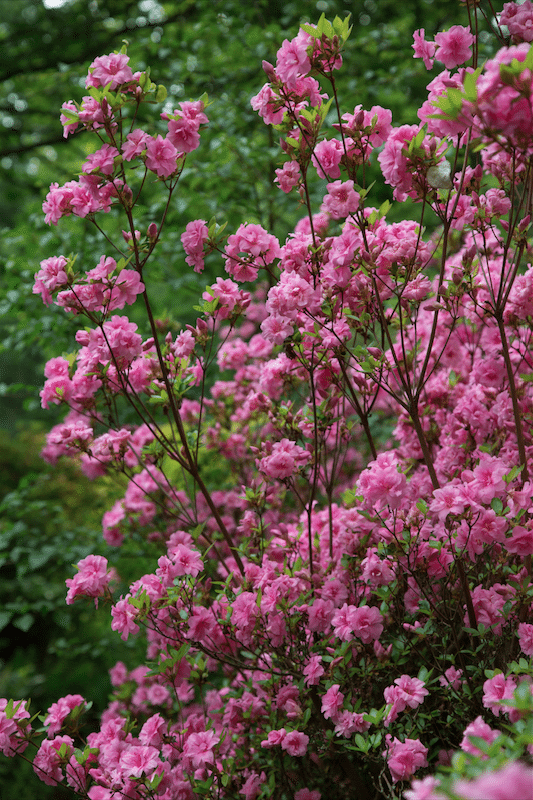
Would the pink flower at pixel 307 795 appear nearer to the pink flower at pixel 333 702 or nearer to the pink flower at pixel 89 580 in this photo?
the pink flower at pixel 333 702

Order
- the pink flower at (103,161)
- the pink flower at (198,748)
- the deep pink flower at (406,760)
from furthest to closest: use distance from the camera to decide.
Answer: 1. the pink flower at (198,748)
2. the pink flower at (103,161)
3. the deep pink flower at (406,760)

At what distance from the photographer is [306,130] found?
1.88 metres

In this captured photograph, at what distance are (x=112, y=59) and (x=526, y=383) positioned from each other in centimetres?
178

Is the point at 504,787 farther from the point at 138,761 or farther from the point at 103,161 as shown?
the point at 103,161

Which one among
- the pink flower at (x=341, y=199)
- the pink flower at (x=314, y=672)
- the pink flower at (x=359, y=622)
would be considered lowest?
the pink flower at (x=314, y=672)

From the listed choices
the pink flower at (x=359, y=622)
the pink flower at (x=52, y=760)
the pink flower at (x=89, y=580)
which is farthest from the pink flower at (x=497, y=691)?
the pink flower at (x=52, y=760)

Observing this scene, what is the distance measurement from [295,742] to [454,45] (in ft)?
6.85

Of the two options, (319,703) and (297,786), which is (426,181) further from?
(297,786)

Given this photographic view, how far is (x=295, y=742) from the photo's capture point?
192 cm

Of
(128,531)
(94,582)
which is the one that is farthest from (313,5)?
(94,582)

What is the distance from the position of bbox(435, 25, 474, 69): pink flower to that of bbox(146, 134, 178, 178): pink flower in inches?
32.1

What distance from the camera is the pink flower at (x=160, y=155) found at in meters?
1.90

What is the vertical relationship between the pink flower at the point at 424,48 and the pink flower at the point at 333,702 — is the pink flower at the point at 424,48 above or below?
above

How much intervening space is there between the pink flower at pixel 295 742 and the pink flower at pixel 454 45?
6.54 feet
